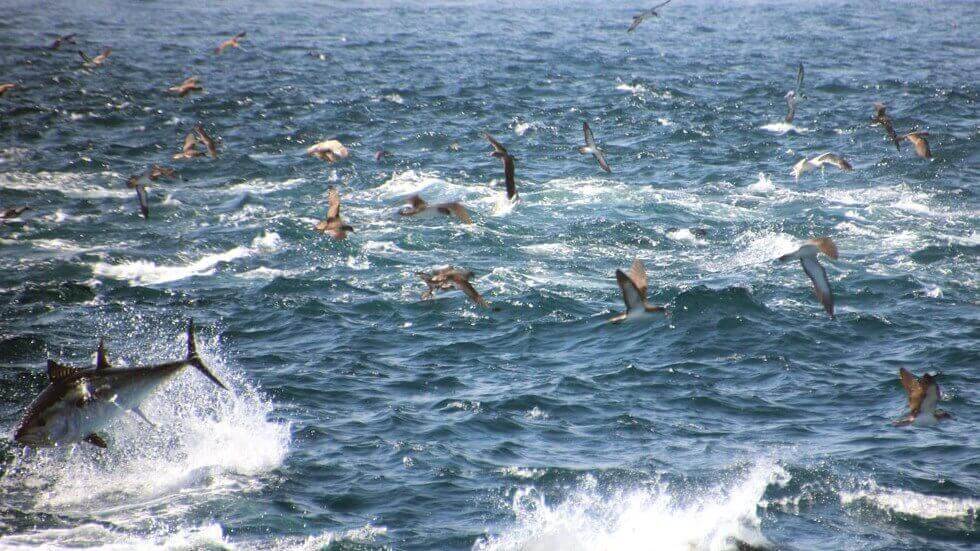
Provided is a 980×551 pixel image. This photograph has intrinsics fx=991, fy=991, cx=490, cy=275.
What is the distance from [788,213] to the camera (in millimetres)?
26453

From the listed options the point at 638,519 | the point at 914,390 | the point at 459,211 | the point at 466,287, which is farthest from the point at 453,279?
the point at 914,390

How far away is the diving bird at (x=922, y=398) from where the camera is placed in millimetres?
13279

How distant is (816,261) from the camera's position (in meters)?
15.2

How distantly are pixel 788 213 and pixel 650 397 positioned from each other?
11.8m

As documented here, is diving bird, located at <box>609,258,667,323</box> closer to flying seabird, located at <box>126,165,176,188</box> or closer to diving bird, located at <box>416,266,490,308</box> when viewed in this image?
diving bird, located at <box>416,266,490,308</box>

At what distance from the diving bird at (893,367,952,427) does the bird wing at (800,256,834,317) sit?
5.72ft

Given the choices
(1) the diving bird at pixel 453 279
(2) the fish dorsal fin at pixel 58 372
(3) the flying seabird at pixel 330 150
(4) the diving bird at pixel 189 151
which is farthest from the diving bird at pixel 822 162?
(2) the fish dorsal fin at pixel 58 372

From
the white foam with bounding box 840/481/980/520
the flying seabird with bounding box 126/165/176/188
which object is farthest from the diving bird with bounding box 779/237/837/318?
the flying seabird with bounding box 126/165/176/188

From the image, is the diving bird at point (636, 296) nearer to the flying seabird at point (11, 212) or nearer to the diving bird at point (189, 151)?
the diving bird at point (189, 151)

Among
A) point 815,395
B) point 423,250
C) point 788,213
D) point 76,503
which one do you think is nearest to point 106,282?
point 423,250

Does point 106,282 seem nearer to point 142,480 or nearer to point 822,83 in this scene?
point 142,480

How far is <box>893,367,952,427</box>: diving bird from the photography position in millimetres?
13279

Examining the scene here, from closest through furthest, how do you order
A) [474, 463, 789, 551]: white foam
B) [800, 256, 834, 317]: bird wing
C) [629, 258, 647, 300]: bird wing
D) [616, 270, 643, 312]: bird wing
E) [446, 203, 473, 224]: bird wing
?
1. [474, 463, 789, 551]: white foam
2. [616, 270, 643, 312]: bird wing
3. [629, 258, 647, 300]: bird wing
4. [800, 256, 834, 317]: bird wing
5. [446, 203, 473, 224]: bird wing

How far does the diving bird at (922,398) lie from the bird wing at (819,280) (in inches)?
68.6
